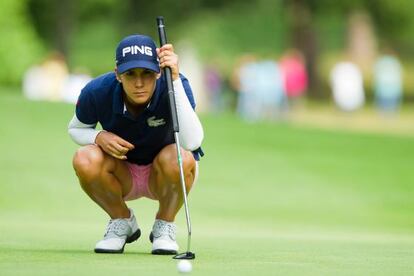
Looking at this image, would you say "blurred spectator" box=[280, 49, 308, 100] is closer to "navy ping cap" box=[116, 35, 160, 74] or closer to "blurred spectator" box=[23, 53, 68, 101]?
"blurred spectator" box=[23, 53, 68, 101]

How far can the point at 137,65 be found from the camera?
8.08 m

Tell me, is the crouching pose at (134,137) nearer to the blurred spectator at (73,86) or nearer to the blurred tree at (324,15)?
the blurred spectator at (73,86)

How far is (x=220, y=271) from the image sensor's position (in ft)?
23.6

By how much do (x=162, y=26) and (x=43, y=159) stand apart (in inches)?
410

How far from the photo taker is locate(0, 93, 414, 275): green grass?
7770 mm

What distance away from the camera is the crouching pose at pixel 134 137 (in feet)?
27.0

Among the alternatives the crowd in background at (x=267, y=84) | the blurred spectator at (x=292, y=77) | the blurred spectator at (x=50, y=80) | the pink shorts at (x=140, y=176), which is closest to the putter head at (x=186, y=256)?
the pink shorts at (x=140, y=176)

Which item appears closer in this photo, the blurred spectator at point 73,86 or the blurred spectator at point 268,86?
the blurred spectator at point 73,86

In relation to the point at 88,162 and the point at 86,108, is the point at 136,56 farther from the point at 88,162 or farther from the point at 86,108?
the point at 88,162

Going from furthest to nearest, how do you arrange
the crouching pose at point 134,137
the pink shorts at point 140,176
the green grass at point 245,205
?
the pink shorts at point 140,176
the crouching pose at point 134,137
the green grass at point 245,205

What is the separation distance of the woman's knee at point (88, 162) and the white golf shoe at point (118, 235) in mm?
416

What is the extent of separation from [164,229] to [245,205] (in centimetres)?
844

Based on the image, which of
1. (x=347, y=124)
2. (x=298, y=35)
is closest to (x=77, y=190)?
(x=347, y=124)

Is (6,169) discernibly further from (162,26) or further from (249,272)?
(249,272)
